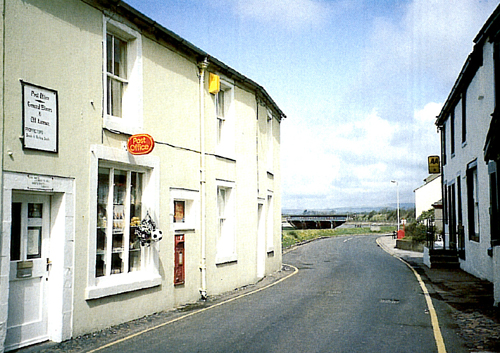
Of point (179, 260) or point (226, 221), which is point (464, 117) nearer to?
point (226, 221)

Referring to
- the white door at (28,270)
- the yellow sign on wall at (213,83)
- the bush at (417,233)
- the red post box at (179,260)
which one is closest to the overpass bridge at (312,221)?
the bush at (417,233)

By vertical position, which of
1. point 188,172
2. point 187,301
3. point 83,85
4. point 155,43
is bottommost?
point 187,301

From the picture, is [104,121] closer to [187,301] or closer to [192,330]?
[192,330]

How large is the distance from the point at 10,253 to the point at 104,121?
9.82ft

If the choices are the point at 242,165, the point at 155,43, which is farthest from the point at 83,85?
the point at 242,165

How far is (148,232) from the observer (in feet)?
34.9

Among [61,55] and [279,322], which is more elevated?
[61,55]

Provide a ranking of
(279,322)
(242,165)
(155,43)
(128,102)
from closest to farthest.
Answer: (279,322) < (128,102) < (155,43) < (242,165)

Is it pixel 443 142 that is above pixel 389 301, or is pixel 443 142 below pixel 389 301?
above

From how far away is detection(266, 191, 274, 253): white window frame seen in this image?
1943cm

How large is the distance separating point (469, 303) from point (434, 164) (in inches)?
663

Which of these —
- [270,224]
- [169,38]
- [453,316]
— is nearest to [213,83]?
[169,38]

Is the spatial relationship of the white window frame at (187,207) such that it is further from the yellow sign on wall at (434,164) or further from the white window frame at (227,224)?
the yellow sign on wall at (434,164)

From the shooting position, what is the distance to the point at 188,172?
12648 millimetres
